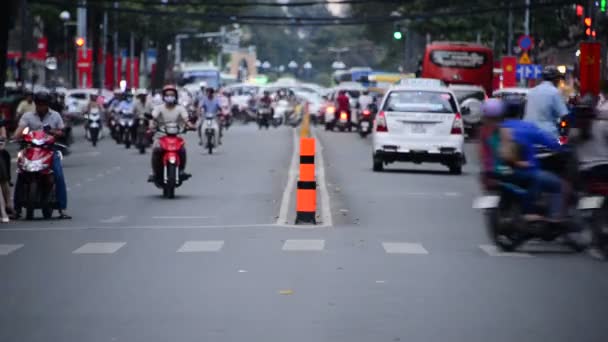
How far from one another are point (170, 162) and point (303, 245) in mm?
Answer: 8156

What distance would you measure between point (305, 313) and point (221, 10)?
101 meters

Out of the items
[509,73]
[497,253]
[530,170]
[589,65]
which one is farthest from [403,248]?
[509,73]

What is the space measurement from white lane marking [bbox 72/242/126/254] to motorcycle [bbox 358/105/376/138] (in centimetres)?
4106

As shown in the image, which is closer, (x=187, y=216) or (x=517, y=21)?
(x=187, y=216)

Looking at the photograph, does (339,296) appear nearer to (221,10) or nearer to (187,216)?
(187,216)

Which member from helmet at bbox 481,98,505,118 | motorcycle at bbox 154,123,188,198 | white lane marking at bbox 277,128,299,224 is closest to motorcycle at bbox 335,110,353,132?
white lane marking at bbox 277,128,299,224

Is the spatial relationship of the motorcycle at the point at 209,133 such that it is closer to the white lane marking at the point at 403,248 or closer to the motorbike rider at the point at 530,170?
the white lane marking at the point at 403,248

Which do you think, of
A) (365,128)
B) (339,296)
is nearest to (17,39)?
(365,128)

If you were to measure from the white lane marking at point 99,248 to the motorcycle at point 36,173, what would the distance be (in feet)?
12.3

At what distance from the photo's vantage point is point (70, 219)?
21719mm

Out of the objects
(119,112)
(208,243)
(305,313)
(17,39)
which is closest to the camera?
(305,313)

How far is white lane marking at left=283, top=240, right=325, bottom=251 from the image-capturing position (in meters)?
17.0

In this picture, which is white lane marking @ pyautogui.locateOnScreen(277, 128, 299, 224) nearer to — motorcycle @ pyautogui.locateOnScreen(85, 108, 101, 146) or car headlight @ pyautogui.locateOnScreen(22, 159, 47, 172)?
car headlight @ pyautogui.locateOnScreen(22, 159, 47, 172)

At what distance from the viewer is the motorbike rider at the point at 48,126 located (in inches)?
854
